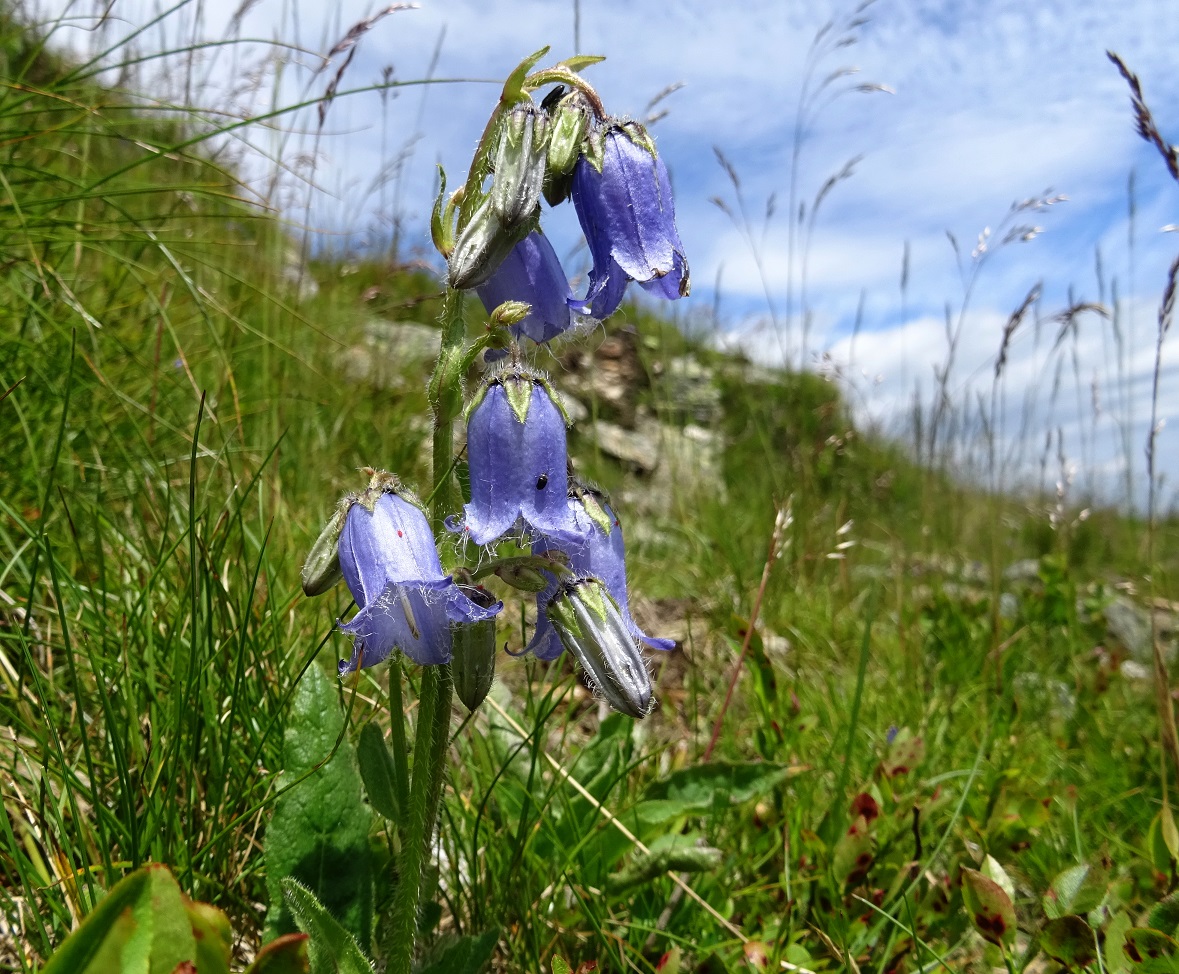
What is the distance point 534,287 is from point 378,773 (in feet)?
2.94

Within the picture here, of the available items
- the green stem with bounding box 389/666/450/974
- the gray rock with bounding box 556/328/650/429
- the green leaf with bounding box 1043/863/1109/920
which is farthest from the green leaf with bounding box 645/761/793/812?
the gray rock with bounding box 556/328/650/429

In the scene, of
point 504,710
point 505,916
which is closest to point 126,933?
point 505,916

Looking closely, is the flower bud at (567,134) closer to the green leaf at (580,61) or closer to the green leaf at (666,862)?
the green leaf at (580,61)

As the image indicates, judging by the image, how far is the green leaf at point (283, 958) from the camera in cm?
113

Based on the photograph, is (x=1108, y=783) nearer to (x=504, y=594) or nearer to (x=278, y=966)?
(x=504, y=594)

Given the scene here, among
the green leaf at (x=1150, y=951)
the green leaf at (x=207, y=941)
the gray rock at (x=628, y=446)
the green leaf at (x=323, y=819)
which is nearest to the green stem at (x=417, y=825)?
the green leaf at (x=323, y=819)

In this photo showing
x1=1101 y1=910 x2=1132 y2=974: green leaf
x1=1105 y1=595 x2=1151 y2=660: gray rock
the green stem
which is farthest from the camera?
x1=1105 y1=595 x2=1151 y2=660: gray rock

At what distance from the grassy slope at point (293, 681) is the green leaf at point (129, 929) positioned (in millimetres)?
329

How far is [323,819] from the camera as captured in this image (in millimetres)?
1690

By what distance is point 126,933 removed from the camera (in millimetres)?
1041

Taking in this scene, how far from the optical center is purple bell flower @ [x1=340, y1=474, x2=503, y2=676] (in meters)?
1.38

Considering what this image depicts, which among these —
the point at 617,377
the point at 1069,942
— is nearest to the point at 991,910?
the point at 1069,942

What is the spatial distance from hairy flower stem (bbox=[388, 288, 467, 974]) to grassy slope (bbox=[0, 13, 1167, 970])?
0.73 ft

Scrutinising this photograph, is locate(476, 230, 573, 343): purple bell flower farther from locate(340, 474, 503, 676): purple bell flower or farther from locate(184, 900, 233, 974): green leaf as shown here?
locate(184, 900, 233, 974): green leaf
